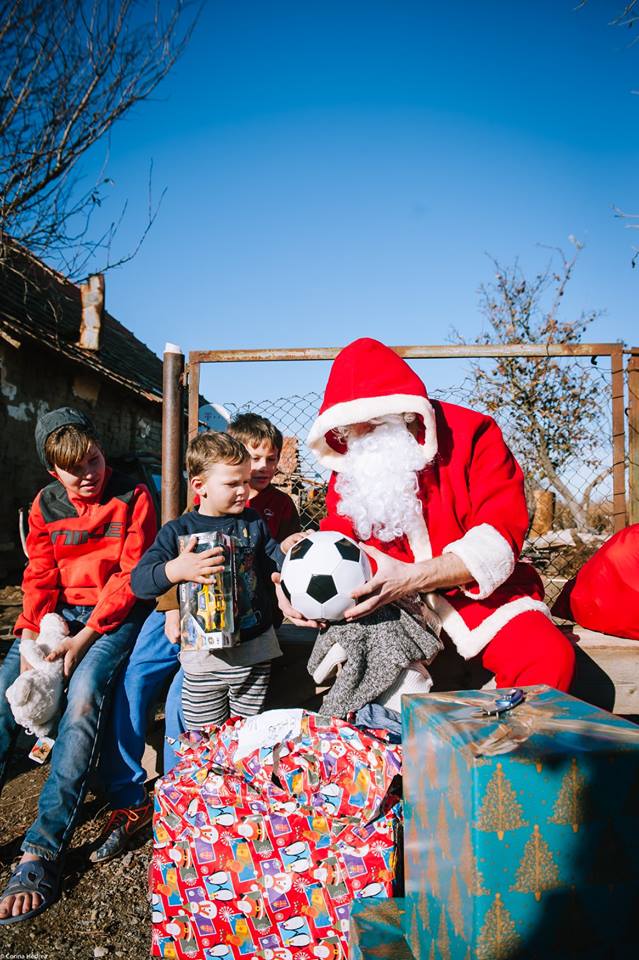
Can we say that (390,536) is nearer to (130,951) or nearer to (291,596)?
(291,596)

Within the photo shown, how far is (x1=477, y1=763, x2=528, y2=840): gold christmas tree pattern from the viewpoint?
1.16 meters

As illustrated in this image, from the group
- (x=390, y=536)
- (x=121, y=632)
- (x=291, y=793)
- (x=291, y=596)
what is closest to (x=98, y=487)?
(x=121, y=632)

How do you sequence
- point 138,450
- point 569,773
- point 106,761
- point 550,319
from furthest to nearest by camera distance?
point 138,450
point 550,319
point 106,761
point 569,773

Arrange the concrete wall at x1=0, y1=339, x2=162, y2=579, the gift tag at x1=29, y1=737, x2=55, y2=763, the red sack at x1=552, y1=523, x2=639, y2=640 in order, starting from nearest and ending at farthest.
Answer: the red sack at x1=552, y1=523, x2=639, y2=640, the gift tag at x1=29, y1=737, x2=55, y2=763, the concrete wall at x1=0, y1=339, x2=162, y2=579

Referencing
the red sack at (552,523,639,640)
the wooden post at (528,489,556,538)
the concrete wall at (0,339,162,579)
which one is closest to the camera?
the red sack at (552,523,639,640)

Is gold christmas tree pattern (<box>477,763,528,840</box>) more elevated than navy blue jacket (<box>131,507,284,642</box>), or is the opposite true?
navy blue jacket (<box>131,507,284,642</box>)

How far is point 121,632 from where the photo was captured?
275 cm

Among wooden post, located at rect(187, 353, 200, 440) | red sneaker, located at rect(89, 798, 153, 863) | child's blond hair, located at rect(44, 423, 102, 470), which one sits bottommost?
red sneaker, located at rect(89, 798, 153, 863)

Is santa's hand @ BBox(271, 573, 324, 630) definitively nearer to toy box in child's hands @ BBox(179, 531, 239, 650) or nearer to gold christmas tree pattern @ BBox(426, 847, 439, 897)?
toy box in child's hands @ BBox(179, 531, 239, 650)

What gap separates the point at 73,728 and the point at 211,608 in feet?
2.68

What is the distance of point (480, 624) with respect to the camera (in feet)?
7.64

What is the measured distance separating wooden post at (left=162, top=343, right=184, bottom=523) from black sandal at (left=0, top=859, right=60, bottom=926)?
5.41ft

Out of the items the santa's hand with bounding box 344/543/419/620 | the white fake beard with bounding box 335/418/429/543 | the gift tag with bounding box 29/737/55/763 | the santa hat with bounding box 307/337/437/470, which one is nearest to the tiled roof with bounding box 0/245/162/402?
the santa hat with bounding box 307/337/437/470

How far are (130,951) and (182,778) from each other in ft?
1.99
